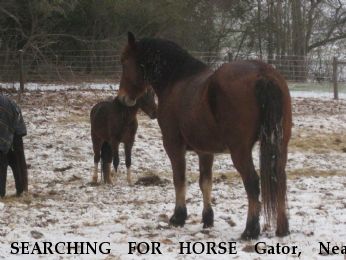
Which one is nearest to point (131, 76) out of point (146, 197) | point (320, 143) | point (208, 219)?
point (208, 219)

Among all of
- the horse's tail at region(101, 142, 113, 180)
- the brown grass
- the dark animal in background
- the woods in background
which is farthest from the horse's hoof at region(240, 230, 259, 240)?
the woods in background

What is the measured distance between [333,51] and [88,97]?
67.8ft

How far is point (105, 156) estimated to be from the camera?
401 inches

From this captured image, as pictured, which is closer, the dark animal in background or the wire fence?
the dark animal in background

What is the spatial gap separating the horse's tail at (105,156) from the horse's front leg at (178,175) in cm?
379

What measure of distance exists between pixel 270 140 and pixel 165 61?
5.80 feet

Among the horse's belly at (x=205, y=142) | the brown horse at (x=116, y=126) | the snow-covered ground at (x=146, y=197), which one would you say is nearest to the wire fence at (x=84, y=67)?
the snow-covered ground at (x=146, y=197)

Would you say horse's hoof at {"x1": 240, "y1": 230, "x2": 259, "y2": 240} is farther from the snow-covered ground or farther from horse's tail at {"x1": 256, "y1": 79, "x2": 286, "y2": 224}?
horse's tail at {"x1": 256, "y1": 79, "x2": 286, "y2": 224}

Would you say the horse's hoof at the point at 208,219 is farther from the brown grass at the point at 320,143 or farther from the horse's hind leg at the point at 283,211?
the brown grass at the point at 320,143

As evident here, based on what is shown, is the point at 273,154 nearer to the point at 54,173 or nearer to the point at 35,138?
the point at 54,173

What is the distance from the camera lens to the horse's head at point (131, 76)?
6.56m

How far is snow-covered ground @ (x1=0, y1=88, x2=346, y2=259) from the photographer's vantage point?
219 inches

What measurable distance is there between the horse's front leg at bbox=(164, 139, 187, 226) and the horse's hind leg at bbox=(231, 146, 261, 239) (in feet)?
3.14

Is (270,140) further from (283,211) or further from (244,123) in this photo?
(283,211)
